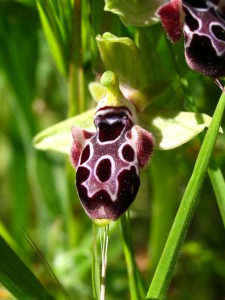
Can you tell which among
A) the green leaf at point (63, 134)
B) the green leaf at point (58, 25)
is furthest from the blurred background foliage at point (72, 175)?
the green leaf at point (63, 134)

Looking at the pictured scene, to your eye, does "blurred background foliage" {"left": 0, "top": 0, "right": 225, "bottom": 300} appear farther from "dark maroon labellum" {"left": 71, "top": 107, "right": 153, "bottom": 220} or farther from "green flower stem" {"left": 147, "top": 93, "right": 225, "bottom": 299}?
"green flower stem" {"left": 147, "top": 93, "right": 225, "bottom": 299}

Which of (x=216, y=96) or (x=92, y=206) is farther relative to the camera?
(x=216, y=96)

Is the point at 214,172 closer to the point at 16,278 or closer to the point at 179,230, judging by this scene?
the point at 179,230

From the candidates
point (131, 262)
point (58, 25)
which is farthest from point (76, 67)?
point (131, 262)

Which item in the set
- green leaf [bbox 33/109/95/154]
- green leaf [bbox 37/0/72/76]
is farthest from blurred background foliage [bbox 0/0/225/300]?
green leaf [bbox 33/109/95/154]

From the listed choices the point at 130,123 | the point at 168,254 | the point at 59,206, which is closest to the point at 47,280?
the point at 59,206

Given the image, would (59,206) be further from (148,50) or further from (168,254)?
(168,254)
